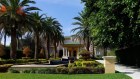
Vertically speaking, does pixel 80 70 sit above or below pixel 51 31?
below

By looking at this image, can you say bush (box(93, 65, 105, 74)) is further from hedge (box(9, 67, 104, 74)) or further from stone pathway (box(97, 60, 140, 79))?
stone pathway (box(97, 60, 140, 79))

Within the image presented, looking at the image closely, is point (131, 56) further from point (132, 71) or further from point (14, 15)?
point (14, 15)

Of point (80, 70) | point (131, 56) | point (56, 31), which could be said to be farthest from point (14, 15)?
point (56, 31)

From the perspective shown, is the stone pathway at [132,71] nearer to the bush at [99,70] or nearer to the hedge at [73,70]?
the bush at [99,70]

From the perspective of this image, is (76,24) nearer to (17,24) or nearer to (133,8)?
(17,24)

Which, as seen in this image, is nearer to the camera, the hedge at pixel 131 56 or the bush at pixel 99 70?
the bush at pixel 99 70

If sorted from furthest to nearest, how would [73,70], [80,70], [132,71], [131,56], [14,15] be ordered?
[14,15], [131,56], [132,71], [80,70], [73,70]

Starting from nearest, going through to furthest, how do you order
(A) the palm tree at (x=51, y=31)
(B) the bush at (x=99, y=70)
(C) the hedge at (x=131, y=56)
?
1. (B) the bush at (x=99, y=70)
2. (C) the hedge at (x=131, y=56)
3. (A) the palm tree at (x=51, y=31)

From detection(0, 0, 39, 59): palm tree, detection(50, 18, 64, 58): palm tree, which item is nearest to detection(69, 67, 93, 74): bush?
detection(0, 0, 39, 59): palm tree

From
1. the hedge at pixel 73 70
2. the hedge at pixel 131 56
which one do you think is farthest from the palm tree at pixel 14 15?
the hedge at pixel 73 70

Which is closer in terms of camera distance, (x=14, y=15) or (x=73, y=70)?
(x=73, y=70)

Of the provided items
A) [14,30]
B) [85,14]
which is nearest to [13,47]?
[14,30]

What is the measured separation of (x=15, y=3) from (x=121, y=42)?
22.4m

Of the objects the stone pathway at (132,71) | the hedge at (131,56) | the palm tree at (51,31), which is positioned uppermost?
the palm tree at (51,31)
